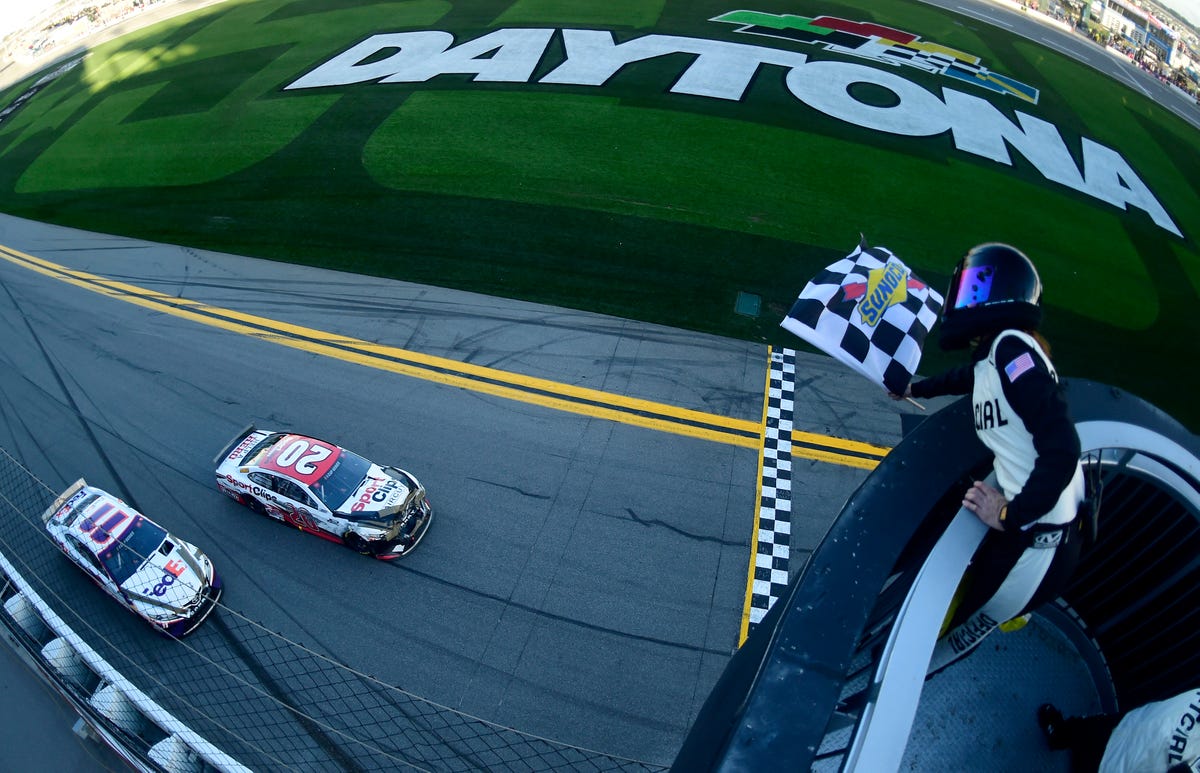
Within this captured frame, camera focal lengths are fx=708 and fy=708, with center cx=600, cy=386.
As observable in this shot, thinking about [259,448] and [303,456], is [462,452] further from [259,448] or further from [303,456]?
[259,448]

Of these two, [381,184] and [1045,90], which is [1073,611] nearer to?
[381,184]

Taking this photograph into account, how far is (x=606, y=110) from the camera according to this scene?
19.6 m

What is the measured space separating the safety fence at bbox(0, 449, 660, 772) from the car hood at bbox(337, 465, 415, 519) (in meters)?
1.89

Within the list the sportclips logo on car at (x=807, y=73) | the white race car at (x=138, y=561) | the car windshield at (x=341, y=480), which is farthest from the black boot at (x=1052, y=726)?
the sportclips logo on car at (x=807, y=73)

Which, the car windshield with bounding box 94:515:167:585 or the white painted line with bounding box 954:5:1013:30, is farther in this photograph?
the white painted line with bounding box 954:5:1013:30

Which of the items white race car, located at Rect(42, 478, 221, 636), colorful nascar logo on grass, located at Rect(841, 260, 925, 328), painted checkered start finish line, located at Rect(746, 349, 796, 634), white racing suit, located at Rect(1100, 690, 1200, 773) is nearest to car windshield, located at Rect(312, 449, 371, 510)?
white race car, located at Rect(42, 478, 221, 636)

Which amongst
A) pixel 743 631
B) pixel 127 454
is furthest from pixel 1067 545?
pixel 127 454

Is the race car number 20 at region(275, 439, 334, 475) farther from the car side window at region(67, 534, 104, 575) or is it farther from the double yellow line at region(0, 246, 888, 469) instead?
the double yellow line at region(0, 246, 888, 469)

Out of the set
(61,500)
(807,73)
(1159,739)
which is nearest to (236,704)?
(61,500)

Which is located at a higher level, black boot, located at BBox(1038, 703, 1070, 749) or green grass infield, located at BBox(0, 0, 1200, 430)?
black boot, located at BBox(1038, 703, 1070, 749)

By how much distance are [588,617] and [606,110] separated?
14780 millimetres

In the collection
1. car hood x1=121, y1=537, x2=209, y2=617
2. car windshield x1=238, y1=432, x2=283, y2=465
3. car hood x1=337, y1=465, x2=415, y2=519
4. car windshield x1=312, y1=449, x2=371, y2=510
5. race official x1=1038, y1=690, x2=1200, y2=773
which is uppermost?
race official x1=1038, y1=690, x2=1200, y2=773

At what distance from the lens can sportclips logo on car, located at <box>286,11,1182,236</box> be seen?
19188 mm

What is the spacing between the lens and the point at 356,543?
10148 mm
